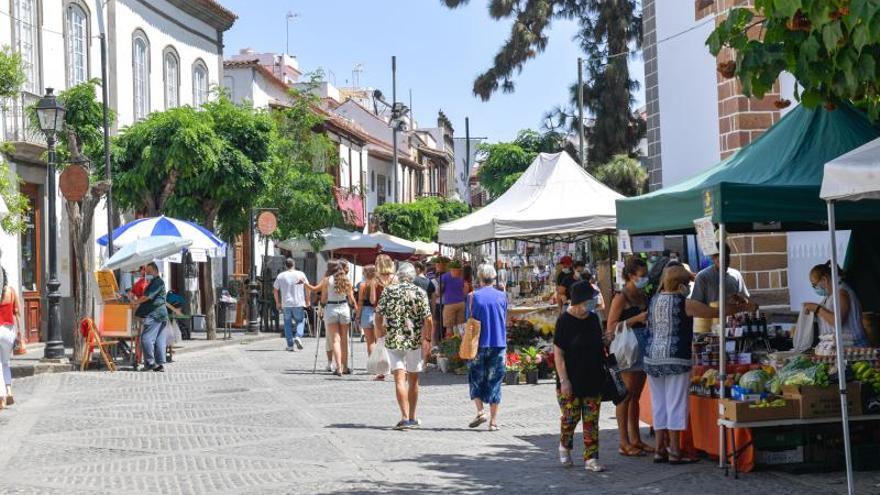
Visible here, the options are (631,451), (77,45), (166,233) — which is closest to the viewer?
(631,451)

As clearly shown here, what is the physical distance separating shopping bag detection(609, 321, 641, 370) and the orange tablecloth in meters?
0.58

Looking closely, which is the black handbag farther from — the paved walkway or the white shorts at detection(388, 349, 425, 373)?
the white shorts at detection(388, 349, 425, 373)

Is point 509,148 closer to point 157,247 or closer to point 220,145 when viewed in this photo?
point 220,145

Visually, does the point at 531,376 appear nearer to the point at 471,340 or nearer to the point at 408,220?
the point at 471,340

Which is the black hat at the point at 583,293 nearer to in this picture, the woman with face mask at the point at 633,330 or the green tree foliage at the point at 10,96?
the woman with face mask at the point at 633,330

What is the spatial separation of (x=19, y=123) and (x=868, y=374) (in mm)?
20679

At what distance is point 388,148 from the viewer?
2702 inches

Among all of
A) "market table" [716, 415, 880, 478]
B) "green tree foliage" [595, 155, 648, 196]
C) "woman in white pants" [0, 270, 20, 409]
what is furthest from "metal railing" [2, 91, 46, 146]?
"market table" [716, 415, 880, 478]

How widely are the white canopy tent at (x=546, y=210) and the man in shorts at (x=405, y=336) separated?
5796 millimetres

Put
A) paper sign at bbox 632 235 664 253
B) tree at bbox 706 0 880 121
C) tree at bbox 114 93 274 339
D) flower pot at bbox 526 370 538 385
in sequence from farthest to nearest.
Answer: tree at bbox 114 93 274 339, flower pot at bbox 526 370 538 385, paper sign at bbox 632 235 664 253, tree at bbox 706 0 880 121

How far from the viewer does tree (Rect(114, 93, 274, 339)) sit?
2889 cm

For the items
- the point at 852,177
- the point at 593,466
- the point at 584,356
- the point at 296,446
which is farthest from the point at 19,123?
the point at 852,177

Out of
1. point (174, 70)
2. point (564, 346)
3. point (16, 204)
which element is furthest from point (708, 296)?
point (174, 70)

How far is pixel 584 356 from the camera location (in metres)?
10.2
